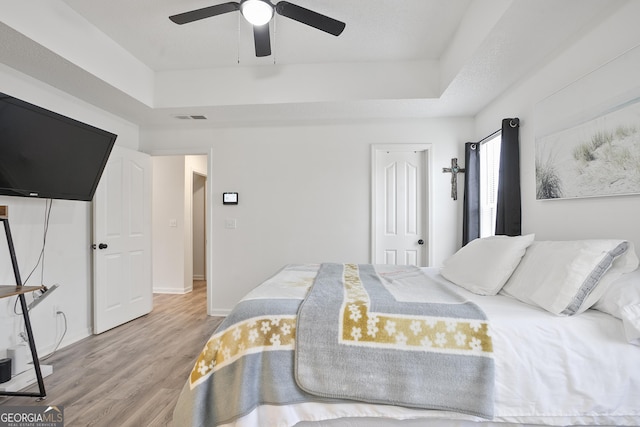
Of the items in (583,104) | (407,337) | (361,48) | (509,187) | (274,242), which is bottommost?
(407,337)

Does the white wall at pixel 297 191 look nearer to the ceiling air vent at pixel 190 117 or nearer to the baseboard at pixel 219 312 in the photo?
the baseboard at pixel 219 312

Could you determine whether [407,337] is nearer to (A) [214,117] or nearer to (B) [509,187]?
(B) [509,187]

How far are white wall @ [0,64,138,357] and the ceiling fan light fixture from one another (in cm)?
207

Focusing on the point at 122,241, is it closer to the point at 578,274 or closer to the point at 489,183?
the point at 578,274

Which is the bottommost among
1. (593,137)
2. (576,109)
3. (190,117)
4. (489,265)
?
(489,265)

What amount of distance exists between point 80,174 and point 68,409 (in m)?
1.79

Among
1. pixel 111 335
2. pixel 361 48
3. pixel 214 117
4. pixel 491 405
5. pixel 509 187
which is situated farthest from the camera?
pixel 214 117

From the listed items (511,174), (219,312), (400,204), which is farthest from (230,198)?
(511,174)

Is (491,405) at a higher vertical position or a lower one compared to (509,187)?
lower

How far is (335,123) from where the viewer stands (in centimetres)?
353

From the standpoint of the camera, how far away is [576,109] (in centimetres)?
185

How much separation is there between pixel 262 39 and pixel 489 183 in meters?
2.64

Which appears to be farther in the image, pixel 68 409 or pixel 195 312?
pixel 195 312

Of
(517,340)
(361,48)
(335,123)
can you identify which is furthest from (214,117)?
(517,340)
